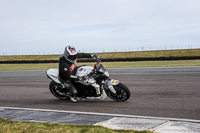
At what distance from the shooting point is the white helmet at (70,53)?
26.2ft

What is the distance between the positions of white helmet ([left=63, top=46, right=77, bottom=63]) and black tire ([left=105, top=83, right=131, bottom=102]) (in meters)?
1.40

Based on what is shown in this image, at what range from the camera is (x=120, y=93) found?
314 inches

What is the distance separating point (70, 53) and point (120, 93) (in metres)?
1.89

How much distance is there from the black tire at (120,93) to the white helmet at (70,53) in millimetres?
1396

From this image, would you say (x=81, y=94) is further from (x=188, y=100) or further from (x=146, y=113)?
(x=188, y=100)

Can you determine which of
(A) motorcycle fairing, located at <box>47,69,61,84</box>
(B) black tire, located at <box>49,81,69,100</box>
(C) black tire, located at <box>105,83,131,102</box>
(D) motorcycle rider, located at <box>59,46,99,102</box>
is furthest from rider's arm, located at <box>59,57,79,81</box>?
(C) black tire, located at <box>105,83,131,102</box>

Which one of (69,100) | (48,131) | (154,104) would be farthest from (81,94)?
(48,131)

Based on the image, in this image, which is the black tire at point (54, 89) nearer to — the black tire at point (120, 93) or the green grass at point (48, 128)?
the black tire at point (120, 93)

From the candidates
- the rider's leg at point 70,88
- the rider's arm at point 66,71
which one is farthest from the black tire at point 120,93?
the rider's arm at point 66,71

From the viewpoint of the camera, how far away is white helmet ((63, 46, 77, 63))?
26.2 feet

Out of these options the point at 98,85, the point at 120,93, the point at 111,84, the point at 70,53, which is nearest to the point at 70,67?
the point at 70,53

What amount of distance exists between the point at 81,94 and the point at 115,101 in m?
1.06

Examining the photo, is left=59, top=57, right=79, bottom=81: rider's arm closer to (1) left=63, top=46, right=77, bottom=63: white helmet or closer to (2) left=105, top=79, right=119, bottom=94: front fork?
(1) left=63, top=46, right=77, bottom=63: white helmet

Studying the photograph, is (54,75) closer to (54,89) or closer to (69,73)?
(54,89)
